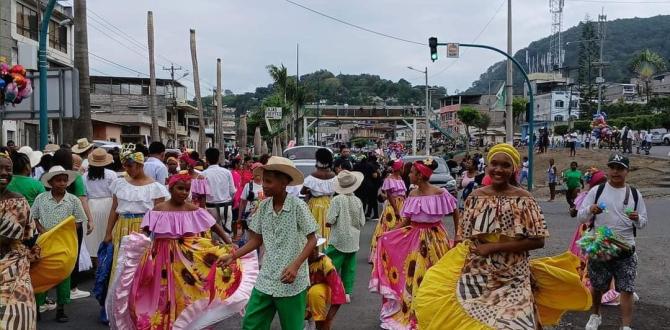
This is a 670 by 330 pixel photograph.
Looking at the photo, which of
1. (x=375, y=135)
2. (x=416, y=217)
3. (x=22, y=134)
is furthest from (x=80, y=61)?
(x=375, y=135)

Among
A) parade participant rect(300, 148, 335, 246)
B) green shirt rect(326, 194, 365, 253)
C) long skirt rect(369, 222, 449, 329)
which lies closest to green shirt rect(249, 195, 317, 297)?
long skirt rect(369, 222, 449, 329)

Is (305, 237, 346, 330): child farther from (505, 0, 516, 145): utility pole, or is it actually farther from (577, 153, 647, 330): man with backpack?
(505, 0, 516, 145): utility pole

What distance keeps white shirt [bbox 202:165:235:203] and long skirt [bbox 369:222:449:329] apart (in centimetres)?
566

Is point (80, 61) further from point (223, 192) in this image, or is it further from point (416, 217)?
point (416, 217)

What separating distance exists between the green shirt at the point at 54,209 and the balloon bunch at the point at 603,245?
5569 mm

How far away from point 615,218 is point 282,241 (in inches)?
152

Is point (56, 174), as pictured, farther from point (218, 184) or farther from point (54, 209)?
point (218, 184)

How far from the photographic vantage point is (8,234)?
→ 190 inches

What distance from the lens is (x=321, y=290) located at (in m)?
6.25

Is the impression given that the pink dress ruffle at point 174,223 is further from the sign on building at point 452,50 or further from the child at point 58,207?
the sign on building at point 452,50

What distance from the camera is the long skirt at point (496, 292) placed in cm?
451

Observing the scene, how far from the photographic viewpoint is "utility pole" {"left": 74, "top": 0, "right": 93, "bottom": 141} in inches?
745

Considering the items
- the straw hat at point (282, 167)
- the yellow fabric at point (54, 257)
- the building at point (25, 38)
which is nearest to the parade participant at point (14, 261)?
the yellow fabric at point (54, 257)

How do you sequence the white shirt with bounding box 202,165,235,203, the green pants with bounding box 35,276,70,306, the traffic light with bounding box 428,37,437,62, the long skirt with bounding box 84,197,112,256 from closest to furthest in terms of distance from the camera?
1. the green pants with bounding box 35,276,70,306
2. the long skirt with bounding box 84,197,112,256
3. the white shirt with bounding box 202,165,235,203
4. the traffic light with bounding box 428,37,437,62
